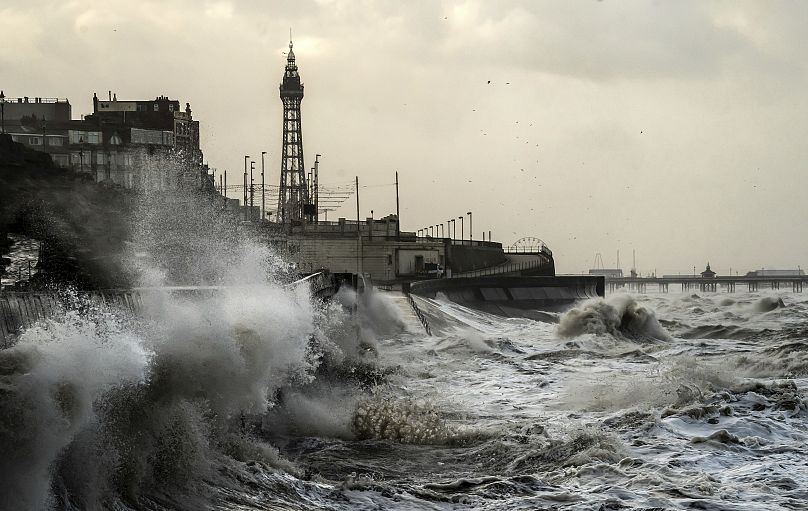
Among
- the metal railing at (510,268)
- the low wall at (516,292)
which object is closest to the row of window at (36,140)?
the metal railing at (510,268)

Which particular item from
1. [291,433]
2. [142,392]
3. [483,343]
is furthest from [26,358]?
[483,343]

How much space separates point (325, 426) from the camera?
1548cm

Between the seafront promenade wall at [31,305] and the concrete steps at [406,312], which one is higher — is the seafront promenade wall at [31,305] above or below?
above

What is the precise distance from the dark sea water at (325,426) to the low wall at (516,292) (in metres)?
28.9

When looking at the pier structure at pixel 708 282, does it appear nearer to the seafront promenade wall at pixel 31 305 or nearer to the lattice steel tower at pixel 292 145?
the lattice steel tower at pixel 292 145

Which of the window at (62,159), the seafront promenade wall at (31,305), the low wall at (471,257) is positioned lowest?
the seafront promenade wall at (31,305)

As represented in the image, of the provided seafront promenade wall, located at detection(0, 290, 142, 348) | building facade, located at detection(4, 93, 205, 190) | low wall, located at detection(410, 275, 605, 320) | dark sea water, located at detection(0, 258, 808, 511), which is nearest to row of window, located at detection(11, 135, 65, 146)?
building facade, located at detection(4, 93, 205, 190)

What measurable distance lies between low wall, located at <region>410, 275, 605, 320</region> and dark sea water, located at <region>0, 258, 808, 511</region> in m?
28.9

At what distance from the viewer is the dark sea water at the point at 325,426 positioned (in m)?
8.28

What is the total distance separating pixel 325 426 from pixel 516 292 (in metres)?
45.4

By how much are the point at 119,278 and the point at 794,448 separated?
85.6 feet

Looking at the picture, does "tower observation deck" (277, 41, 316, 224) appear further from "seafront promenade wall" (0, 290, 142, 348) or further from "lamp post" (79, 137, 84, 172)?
"seafront promenade wall" (0, 290, 142, 348)

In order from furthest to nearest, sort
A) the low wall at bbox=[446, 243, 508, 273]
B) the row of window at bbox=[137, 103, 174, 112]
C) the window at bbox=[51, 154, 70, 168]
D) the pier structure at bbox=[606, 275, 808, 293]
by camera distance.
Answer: the pier structure at bbox=[606, 275, 808, 293], the row of window at bbox=[137, 103, 174, 112], the window at bbox=[51, 154, 70, 168], the low wall at bbox=[446, 243, 508, 273]

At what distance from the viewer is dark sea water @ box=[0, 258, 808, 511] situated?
326 inches
